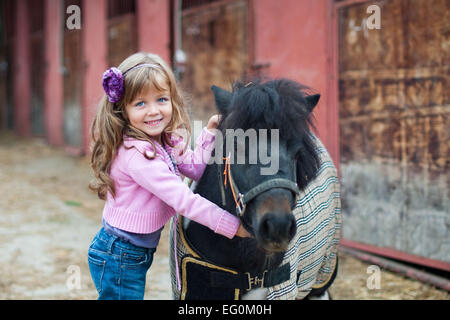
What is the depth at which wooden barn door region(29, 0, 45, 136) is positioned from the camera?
1146 cm

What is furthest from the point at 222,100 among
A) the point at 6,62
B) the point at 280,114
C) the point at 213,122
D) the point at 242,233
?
the point at 6,62

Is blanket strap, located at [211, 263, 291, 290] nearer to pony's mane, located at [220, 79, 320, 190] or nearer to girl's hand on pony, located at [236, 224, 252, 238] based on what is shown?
girl's hand on pony, located at [236, 224, 252, 238]

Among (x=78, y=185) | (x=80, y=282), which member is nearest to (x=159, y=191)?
(x=80, y=282)

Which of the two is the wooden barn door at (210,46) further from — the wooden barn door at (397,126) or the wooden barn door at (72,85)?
the wooden barn door at (72,85)

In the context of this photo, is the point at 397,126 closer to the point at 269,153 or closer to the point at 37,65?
the point at 269,153

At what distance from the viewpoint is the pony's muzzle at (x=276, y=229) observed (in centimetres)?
140

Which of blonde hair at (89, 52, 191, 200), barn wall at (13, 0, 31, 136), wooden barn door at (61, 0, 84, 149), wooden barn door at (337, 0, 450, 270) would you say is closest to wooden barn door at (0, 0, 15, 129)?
barn wall at (13, 0, 31, 136)

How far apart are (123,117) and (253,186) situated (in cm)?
65

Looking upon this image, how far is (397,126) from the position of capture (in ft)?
12.0

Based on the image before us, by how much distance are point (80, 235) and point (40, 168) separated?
420cm

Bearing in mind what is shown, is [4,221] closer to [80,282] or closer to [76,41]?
[80,282]

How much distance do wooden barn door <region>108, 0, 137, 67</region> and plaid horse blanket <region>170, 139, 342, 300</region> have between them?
597 centimetres

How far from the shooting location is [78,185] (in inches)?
280

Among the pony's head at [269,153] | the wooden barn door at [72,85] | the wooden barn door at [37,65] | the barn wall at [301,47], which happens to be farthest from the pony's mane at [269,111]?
the wooden barn door at [37,65]
